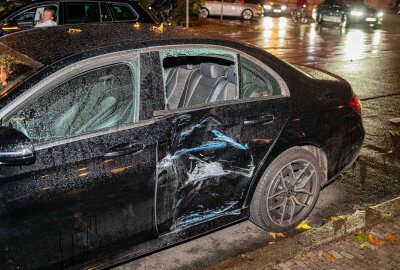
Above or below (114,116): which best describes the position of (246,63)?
above

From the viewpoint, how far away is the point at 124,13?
9250mm

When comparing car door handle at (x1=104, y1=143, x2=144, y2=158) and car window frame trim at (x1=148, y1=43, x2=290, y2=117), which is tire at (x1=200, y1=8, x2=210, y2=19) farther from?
→ car door handle at (x1=104, y1=143, x2=144, y2=158)

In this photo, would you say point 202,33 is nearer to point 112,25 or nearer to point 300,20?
point 112,25

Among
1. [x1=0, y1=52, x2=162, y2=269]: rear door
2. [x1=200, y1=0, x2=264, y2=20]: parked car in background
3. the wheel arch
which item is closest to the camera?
[x1=0, y1=52, x2=162, y2=269]: rear door

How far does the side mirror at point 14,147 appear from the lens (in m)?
2.53

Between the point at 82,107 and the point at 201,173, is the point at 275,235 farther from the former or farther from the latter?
the point at 82,107

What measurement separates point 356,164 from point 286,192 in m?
2.00

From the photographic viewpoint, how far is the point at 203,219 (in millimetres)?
3564

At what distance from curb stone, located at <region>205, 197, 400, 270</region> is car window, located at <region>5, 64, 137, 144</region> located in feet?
4.82

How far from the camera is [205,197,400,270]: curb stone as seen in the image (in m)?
3.65

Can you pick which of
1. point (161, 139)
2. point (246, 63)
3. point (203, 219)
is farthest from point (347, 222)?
point (161, 139)

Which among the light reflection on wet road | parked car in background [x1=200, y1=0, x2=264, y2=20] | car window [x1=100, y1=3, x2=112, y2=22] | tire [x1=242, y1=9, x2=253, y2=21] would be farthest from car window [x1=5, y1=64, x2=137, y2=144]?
tire [x1=242, y1=9, x2=253, y2=21]

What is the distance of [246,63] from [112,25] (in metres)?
1.19

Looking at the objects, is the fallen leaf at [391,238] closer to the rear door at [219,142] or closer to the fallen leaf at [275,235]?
the fallen leaf at [275,235]
